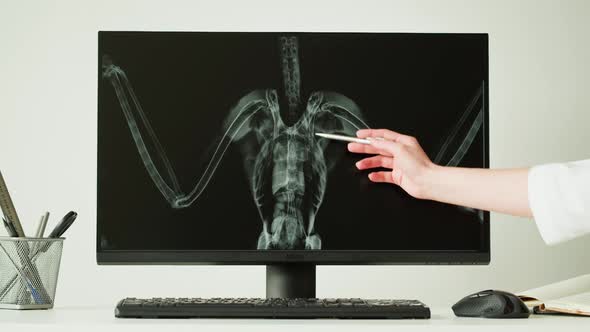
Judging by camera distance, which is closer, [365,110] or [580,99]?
[365,110]

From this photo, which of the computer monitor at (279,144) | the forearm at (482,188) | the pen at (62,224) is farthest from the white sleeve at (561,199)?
the pen at (62,224)

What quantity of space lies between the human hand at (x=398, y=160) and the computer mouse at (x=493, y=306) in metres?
0.20

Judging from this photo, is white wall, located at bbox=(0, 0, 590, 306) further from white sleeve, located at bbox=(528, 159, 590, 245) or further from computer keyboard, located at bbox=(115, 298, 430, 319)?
white sleeve, located at bbox=(528, 159, 590, 245)

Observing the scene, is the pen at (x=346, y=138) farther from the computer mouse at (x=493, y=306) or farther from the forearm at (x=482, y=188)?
the computer mouse at (x=493, y=306)

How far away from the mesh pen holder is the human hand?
567mm

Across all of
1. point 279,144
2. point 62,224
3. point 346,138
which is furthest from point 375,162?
point 62,224

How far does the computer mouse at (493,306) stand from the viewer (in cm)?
125

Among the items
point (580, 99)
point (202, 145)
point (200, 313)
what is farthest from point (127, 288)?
point (580, 99)

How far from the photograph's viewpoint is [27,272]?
141cm

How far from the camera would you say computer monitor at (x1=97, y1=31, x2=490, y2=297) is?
1438 millimetres

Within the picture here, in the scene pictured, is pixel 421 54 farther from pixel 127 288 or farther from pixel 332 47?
pixel 127 288

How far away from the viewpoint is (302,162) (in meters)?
1.46

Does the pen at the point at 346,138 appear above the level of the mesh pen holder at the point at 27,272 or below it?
above

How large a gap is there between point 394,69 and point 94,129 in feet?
2.73
